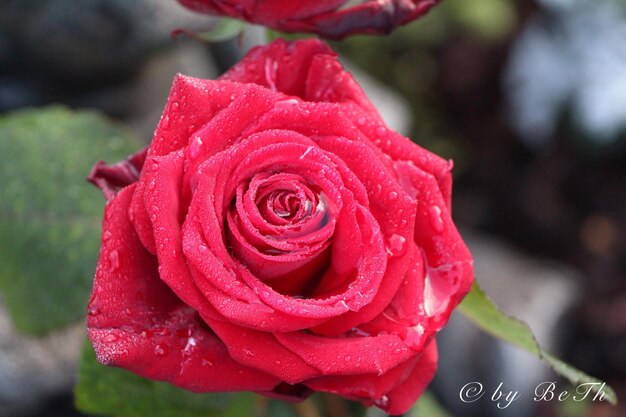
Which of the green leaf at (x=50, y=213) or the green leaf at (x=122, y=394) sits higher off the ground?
the green leaf at (x=50, y=213)

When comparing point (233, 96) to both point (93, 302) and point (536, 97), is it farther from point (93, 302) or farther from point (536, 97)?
point (536, 97)

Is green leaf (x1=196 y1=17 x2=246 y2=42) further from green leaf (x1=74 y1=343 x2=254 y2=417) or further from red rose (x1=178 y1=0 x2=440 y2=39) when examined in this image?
green leaf (x1=74 y1=343 x2=254 y2=417)

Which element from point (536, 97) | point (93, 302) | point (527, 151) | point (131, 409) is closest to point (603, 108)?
point (536, 97)

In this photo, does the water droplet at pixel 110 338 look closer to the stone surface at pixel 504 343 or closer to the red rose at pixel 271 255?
the red rose at pixel 271 255

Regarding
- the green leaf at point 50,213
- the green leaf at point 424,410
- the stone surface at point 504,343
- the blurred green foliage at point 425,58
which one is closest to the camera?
the green leaf at point 50,213

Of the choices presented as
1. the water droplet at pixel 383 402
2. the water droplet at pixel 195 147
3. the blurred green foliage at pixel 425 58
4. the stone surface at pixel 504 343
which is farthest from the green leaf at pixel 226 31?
the blurred green foliage at pixel 425 58

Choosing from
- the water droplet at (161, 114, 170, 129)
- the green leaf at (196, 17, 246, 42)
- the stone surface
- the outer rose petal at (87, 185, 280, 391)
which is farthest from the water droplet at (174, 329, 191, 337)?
the stone surface
